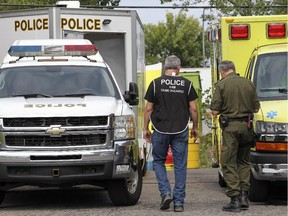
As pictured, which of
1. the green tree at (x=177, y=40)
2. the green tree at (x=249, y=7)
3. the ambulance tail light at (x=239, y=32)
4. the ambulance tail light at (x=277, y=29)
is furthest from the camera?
the green tree at (x=177, y=40)

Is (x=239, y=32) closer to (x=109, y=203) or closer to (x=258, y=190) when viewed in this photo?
(x=258, y=190)

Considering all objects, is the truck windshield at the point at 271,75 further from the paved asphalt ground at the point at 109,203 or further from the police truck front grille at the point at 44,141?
the police truck front grille at the point at 44,141

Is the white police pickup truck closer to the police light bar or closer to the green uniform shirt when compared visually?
the police light bar

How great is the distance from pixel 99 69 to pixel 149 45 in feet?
208

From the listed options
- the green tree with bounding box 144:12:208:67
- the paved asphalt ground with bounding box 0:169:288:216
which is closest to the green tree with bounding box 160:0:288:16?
the paved asphalt ground with bounding box 0:169:288:216

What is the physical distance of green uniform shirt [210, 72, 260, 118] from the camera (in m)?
9.74

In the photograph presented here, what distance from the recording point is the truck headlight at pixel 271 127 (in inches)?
→ 383

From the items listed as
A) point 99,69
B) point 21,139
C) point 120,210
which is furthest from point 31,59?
point 120,210

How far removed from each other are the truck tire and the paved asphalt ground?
11 cm

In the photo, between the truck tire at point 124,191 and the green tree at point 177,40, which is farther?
the green tree at point 177,40

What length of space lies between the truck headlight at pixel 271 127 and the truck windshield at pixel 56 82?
207 cm

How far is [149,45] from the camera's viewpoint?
74312 millimetres

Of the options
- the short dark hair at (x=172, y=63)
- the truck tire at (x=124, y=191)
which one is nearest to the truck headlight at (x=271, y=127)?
the short dark hair at (x=172, y=63)

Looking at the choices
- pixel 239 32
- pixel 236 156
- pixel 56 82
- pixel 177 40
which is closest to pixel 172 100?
pixel 236 156
